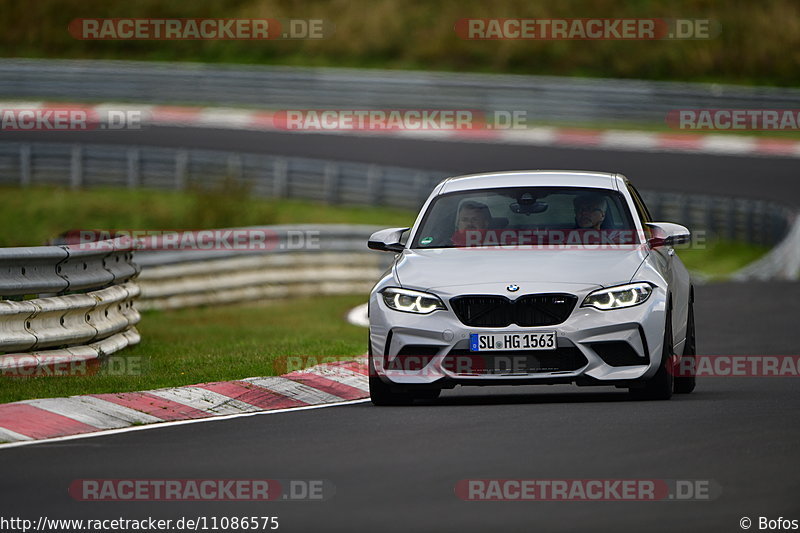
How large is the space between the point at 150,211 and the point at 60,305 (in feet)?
66.2

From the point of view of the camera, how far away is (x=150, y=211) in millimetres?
32000

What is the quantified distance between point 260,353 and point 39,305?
7.63ft

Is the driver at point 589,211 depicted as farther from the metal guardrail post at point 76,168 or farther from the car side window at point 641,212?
the metal guardrail post at point 76,168

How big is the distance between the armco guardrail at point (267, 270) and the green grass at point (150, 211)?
480cm

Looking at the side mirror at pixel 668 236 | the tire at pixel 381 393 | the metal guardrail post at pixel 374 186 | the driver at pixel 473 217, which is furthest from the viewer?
the metal guardrail post at pixel 374 186

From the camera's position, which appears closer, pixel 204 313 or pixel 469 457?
pixel 469 457

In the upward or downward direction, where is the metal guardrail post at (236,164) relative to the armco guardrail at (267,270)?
upward

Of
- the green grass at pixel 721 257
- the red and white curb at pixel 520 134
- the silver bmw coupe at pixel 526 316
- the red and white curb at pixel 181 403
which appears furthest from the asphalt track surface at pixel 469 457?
the red and white curb at pixel 520 134

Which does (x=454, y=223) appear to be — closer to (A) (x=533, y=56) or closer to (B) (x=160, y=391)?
(B) (x=160, y=391)

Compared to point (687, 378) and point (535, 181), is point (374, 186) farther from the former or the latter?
point (687, 378)

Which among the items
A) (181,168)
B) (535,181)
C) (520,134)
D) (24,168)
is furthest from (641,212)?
(520,134)

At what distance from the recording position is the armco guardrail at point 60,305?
11.5 metres

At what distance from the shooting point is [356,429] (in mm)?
9625

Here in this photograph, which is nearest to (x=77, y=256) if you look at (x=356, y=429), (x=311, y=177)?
(x=356, y=429)
